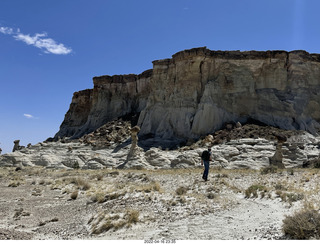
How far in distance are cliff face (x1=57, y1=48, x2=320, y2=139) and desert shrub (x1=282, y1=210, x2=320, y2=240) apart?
2758 centimetres

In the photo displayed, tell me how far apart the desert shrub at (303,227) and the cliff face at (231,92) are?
27578 millimetres

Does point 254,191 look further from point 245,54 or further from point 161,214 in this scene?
point 245,54

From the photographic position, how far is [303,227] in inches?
200

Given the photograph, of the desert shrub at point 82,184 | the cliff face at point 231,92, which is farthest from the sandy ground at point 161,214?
the cliff face at point 231,92

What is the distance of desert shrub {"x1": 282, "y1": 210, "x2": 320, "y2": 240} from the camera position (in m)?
5.00

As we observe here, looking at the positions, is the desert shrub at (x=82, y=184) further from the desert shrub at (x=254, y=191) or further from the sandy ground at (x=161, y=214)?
the desert shrub at (x=254, y=191)

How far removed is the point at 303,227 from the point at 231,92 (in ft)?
102

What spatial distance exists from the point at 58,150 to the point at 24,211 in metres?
27.3

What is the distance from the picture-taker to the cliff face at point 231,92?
3347 centimetres

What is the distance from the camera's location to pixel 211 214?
25.7ft

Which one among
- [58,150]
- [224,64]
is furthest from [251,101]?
[58,150]

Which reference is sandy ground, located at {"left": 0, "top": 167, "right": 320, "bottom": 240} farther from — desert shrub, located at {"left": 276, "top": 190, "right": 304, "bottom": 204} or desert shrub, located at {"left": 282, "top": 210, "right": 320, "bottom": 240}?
desert shrub, located at {"left": 282, "top": 210, "right": 320, "bottom": 240}

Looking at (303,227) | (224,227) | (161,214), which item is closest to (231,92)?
(161,214)

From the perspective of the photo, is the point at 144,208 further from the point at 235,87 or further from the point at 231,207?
the point at 235,87
